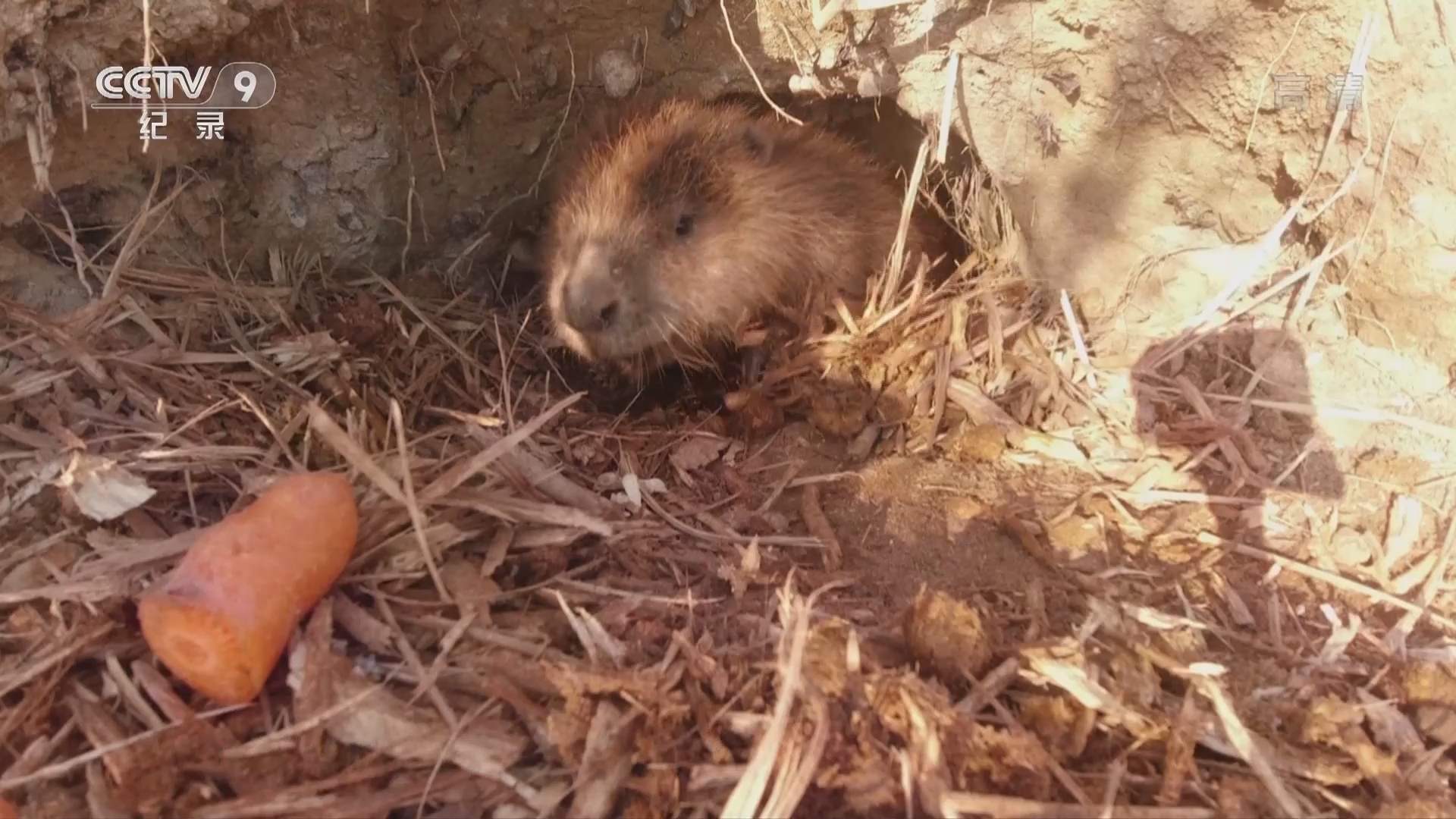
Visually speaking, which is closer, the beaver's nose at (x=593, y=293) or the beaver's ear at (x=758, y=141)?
the beaver's nose at (x=593, y=293)

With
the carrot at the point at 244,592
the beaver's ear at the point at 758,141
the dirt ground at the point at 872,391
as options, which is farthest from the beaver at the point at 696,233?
the carrot at the point at 244,592

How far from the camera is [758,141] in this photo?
139 inches

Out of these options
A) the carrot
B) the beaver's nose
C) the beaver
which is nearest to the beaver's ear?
the beaver

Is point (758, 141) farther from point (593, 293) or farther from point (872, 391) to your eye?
point (872, 391)

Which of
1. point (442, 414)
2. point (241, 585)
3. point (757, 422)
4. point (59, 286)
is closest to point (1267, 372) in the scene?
point (757, 422)

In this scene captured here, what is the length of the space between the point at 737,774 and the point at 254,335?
2.17m

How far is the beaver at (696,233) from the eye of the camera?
326 cm

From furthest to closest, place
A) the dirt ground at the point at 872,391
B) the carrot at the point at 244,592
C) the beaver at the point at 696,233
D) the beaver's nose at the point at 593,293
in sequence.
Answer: the beaver at the point at 696,233 → the beaver's nose at the point at 593,293 → the dirt ground at the point at 872,391 → the carrot at the point at 244,592

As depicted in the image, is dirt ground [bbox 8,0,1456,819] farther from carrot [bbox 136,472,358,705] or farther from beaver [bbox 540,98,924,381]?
beaver [bbox 540,98,924,381]

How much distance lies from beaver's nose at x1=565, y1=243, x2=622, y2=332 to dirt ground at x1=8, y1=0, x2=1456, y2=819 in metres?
0.34

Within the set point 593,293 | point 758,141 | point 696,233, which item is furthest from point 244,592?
point 758,141

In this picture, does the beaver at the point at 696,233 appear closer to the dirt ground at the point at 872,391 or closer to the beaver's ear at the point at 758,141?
the beaver's ear at the point at 758,141

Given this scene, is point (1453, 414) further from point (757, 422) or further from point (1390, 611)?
point (757, 422)

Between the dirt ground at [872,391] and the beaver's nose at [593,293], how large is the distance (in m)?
0.34
